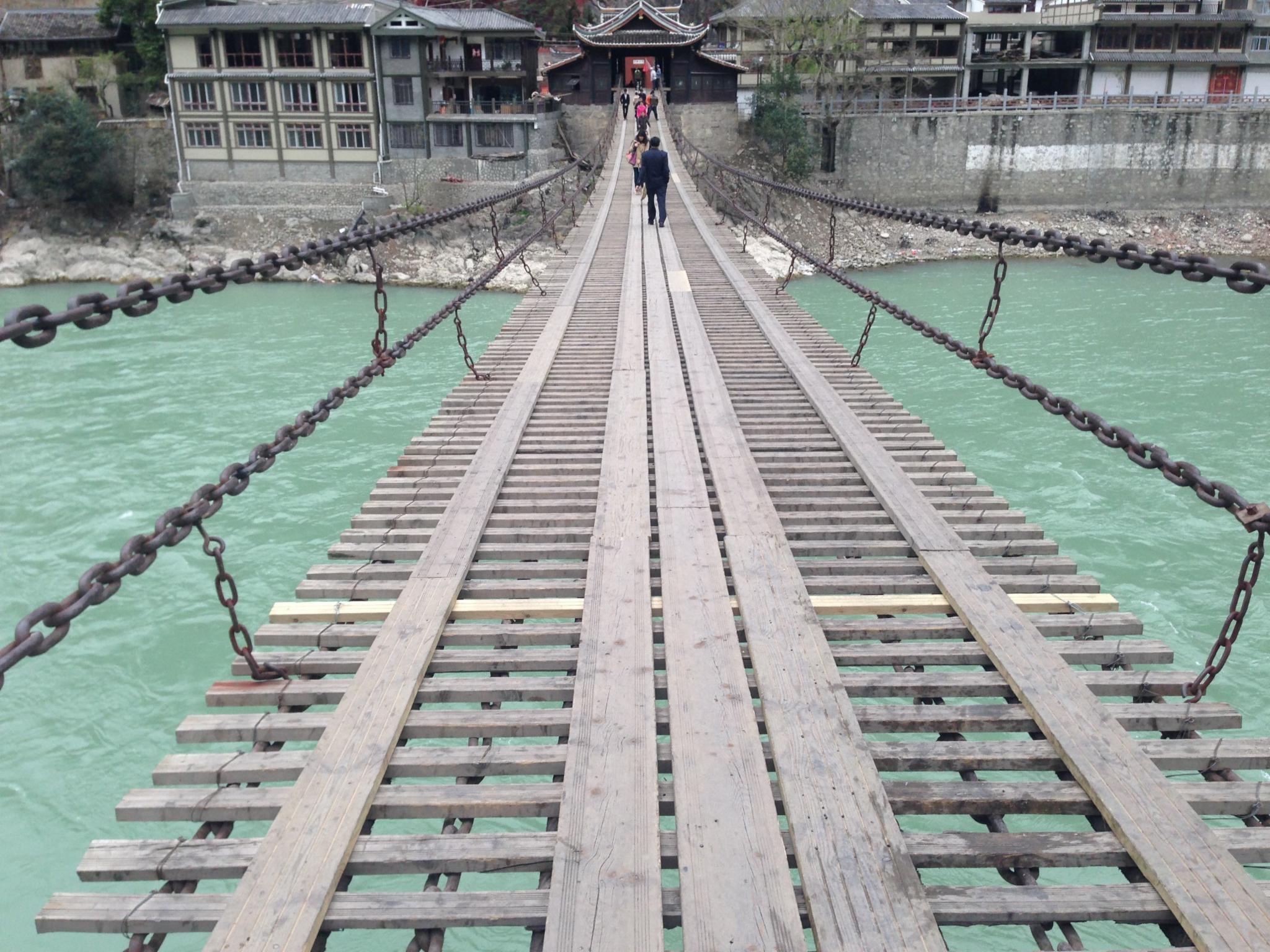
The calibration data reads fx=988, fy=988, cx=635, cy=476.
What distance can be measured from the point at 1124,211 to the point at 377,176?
25482 millimetres

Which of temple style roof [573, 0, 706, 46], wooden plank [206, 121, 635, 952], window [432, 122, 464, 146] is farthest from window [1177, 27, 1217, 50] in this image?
wooden plank [206, 121, 635, 952]

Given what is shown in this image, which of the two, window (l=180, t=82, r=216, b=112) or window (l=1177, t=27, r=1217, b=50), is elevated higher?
window (l=1177, t=27, r=1217, b=50)

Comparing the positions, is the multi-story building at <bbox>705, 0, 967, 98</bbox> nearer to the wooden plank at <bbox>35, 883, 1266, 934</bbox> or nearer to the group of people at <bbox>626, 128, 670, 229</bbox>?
the group of people at <bbox>626, 128, 670, 229</bbox>

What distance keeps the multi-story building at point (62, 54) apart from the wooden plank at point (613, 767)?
1498 inches

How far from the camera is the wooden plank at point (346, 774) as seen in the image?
2.30 metres

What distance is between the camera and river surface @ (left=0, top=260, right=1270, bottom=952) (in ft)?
24.1

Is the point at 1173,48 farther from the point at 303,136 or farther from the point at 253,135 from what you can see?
the point at 253,135

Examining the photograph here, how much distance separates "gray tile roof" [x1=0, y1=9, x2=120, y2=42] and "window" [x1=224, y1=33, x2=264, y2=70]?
6.96 m

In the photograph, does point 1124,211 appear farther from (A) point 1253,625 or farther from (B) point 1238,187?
(A) point 1253,625

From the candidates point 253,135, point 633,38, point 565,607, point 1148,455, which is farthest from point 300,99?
point 1148,455

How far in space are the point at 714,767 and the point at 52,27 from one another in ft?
137

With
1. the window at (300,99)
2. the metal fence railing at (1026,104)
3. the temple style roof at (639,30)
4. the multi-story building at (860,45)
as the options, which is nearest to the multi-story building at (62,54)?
the window at (300,99)

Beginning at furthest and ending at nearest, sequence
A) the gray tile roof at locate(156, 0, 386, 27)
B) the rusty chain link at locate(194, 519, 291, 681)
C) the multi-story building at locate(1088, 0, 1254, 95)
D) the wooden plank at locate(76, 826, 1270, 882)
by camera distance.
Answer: the multi-story building at locate(1088, 0, 1254, 95), the gray tile roof at locate(156, 0, 386, 27), the rusty chain link at locate(194, 519, 291, 681), the wooden plank at locate(76, 826, 1270, 882)

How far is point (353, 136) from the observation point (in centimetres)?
3181
